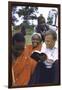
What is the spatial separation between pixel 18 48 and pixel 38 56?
7.0 inches

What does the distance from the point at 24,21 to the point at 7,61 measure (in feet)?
1.13

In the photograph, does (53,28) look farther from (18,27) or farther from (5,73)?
(5,73)

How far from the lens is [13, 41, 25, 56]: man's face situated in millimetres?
1771

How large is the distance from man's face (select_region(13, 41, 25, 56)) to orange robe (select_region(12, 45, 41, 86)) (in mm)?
33

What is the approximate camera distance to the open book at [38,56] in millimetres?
1809

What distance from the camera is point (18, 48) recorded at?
178 cm

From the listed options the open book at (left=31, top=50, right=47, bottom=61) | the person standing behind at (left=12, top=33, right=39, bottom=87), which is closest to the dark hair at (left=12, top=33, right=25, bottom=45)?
the person standing behind at (left=12, top=33, right=39, bottom=87)

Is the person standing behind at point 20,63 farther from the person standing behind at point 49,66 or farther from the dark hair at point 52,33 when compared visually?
the dark hair at point 52,33

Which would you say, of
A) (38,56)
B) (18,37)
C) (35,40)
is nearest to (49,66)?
(38,56)

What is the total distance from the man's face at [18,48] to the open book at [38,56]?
0.10 m

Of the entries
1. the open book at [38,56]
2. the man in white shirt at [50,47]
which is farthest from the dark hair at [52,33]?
the open book at [38,56]

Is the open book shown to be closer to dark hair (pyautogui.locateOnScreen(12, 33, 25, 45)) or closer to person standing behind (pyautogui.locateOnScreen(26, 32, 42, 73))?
person standing behind (pyautogui.locateOnScreen(26, 32, 42, 73))

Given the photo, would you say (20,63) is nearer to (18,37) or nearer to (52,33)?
Answer: (18,37)

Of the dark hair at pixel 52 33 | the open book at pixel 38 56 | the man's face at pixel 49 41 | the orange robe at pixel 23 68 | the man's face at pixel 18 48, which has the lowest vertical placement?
the orange robe at pixel 23 68
